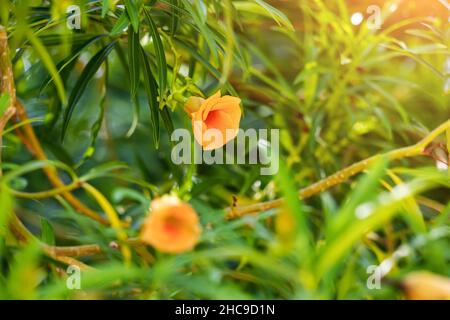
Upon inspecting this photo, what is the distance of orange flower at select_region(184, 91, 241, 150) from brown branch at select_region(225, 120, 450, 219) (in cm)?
11

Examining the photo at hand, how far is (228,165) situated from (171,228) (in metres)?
0.59

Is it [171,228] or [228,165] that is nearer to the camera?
[171,228]

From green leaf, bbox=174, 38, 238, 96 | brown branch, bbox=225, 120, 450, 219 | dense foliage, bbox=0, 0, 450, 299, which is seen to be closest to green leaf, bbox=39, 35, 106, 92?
dense foliage, bbox=0, 0, 450, 299

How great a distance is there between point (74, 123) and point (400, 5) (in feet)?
2.19

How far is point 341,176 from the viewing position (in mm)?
725

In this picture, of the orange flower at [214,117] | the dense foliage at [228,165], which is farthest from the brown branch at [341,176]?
the orange flower at [214,117]

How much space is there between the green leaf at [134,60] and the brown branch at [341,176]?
194mm

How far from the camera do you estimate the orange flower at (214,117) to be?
661mm

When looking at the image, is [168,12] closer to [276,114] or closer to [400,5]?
[276,114]

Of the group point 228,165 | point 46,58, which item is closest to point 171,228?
point 46,58

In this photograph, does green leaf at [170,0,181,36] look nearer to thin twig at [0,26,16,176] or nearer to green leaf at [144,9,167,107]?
green leaf at [144,9,167,107]

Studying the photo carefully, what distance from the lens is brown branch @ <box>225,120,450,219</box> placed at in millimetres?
680

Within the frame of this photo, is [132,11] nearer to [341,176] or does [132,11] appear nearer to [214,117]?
[214,117]

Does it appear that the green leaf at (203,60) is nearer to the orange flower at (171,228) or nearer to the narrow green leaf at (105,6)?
the narrow green leaf at (105,6)
